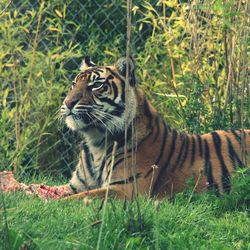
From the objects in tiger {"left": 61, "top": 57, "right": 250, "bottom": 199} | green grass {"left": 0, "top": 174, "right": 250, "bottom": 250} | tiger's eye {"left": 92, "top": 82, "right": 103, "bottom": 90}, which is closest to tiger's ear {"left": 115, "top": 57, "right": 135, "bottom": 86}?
tiger {"left": 61, "top": 57, "right": 250, "bottom": 199}

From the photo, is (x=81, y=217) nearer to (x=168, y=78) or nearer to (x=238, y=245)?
(x=238, y=245)

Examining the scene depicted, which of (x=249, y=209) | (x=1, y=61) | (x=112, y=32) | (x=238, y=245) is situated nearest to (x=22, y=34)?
(x=1, y=61)

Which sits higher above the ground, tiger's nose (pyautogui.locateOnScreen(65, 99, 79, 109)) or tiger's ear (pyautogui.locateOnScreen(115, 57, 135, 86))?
tiger's ear (pyautogui.locateOnScreen(115, 57, 135, 86))

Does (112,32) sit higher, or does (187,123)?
(112,32)

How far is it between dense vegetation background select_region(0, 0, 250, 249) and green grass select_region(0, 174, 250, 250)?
1.66m

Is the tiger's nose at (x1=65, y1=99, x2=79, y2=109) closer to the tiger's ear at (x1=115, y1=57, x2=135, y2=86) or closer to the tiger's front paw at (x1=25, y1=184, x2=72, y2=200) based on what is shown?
the tiger's ear at (x1=115, y1=57, x2=135, y2=86)

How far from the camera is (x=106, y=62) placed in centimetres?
940

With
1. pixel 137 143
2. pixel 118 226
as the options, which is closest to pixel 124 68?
pixel 137 143

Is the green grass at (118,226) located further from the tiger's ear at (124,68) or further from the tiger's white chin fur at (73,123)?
the tiger's ear at (124,68)

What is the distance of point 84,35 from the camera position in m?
9.96

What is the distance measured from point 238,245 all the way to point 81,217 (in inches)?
34.9

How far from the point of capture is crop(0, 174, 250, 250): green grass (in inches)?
197

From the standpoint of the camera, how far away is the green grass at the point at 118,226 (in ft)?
16.5

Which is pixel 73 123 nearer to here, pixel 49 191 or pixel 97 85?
pixel 97 85
